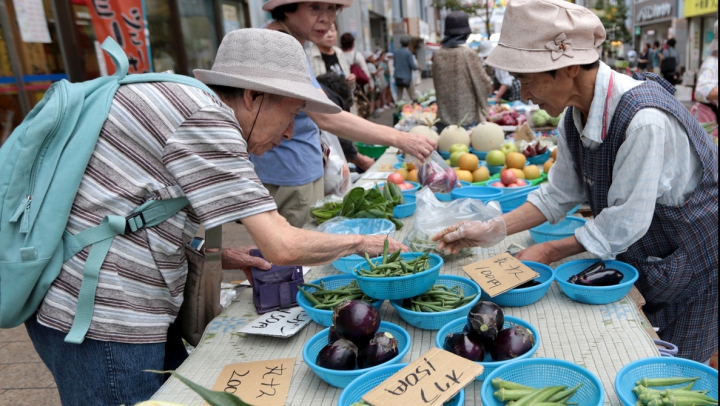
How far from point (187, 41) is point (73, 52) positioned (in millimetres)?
2321

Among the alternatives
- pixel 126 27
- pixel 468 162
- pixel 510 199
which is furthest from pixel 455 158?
pixel 126 27

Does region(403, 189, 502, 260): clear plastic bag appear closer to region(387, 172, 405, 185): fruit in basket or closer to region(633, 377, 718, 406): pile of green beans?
region(387, 172, 405, 185): fruit in basket

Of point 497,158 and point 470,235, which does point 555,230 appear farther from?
point 497,158

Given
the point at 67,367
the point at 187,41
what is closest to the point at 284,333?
the point at 67,367

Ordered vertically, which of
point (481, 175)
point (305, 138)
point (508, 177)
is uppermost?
point (305, 138)

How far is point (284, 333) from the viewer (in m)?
1.81

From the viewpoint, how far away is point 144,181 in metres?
1.64

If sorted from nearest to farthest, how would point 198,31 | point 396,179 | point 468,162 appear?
point 396,179
point 468,162
point 198,31

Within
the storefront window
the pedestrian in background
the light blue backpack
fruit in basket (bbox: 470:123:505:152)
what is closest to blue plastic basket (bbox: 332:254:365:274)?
the light blue backpack

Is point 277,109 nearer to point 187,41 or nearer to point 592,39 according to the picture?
point 592,39

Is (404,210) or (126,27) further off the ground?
(126,27)

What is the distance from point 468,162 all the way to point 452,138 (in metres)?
0.88

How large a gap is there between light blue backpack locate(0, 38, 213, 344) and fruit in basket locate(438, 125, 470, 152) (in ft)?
11.4

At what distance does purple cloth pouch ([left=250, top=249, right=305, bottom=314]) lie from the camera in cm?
206
